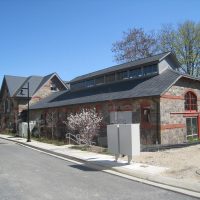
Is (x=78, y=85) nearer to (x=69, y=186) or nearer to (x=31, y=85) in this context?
(x=31, y=85)

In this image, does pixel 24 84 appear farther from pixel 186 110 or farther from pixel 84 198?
pixel 84 198

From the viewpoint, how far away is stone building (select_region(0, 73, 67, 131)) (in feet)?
156

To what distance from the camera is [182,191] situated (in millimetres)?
9125

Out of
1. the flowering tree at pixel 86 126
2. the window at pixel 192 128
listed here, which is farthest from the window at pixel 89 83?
the window at pixel 192 128

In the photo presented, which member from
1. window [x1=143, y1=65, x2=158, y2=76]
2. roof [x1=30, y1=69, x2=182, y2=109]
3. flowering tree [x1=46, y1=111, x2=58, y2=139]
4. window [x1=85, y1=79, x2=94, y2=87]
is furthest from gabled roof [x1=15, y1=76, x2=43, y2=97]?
window [x1=143, y1=65, x2=158, y2=76]

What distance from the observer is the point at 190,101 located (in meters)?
26.1

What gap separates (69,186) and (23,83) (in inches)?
1708

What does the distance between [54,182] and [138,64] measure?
63.7 feet

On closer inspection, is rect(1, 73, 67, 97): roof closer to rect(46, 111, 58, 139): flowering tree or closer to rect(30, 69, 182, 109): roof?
rect(46, 111, 58, 139): flowering tree

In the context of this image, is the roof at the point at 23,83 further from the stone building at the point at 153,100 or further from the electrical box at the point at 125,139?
the electrical box at the point at 125,139

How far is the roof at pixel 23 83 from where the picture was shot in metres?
48.6

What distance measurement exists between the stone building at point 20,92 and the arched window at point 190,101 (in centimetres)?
2642

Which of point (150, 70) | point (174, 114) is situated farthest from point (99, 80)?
point (174, 114)

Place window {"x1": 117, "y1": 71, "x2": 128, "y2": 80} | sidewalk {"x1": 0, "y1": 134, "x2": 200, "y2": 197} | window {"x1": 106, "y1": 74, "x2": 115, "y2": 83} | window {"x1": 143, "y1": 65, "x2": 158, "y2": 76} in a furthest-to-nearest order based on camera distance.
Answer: window {"x1": 106, "y1": 74, "x2": 115, "y2": 83} → window {"x1": 117, "y1": 71, "x2": 128, "y2": 80} → window {"x1": 143, "y1": 65, "x2": 158, "y2": 76} → sidewalk {"x1": 0, "y1": 134, "x2": 200, "y2": 197}
